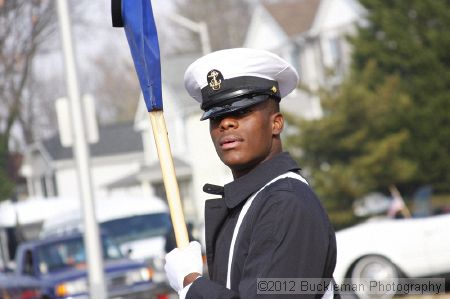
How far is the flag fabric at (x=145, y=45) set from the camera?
11.3 feet

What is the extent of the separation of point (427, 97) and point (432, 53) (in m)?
1.32

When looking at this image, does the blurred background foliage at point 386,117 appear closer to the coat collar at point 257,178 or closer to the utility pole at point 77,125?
the utility pole at point 77,125

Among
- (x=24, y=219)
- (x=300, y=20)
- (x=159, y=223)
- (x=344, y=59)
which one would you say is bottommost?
(x=159, y=223)

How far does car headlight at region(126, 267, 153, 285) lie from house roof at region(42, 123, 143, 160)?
41333 mm

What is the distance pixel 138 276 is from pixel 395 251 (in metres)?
3.60

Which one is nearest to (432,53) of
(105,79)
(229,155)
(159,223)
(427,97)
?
(427,97)

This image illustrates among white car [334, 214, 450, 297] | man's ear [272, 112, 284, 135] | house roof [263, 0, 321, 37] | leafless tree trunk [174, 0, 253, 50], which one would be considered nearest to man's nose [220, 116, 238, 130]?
man's ear [272, 112, 284, 135]

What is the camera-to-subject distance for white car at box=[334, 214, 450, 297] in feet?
43.3

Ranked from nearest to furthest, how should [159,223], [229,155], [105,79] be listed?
[229,155]
[159,223]
[105,79]

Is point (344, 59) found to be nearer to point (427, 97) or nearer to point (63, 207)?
point (427, 97)

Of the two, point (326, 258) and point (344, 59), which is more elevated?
point (344, 59)

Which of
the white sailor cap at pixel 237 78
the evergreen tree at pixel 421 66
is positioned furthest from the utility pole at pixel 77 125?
the evergreen tree at pixel 421 66

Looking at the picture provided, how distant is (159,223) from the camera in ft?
72.6

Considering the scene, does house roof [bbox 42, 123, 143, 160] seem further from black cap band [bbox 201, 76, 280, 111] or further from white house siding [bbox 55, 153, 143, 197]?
black cap band [bbox 201, 76, 280, 111]
